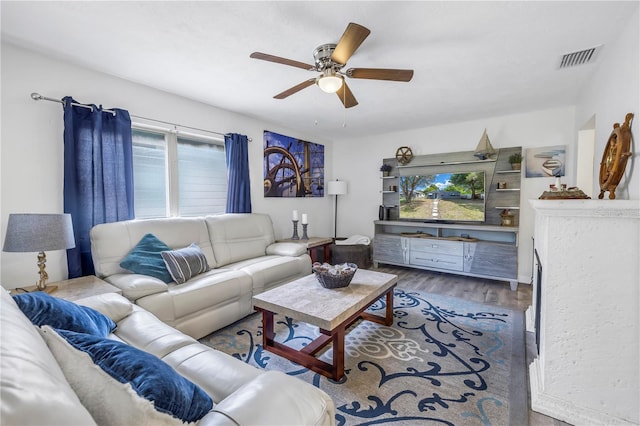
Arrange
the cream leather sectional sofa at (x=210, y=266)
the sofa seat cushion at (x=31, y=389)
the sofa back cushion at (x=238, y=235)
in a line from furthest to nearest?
the sofa back cushion at (x=238, y=235), the cream leather sectional sofa at (x=210, y=266), the sofa seat cushion at (x=31, y=389)

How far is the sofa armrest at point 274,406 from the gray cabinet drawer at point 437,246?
3.52 meters

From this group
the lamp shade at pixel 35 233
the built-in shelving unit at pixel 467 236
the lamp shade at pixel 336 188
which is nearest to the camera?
the lamp shade at pixel 35 233

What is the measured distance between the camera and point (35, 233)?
1781 mm

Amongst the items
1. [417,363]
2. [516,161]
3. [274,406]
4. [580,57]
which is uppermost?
[580,57]

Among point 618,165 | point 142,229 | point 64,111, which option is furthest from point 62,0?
point 618,165

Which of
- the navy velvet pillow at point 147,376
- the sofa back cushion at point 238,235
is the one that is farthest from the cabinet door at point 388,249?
the navy velvet pillow at point 147,376

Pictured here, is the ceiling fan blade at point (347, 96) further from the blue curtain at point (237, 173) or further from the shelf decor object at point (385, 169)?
the shelf decor object at point (385, 169)

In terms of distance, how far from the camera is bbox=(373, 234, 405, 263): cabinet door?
4410 millimetres

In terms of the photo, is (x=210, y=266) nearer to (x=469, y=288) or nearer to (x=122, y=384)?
(x=122, y=384)

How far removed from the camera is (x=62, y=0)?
1.61m

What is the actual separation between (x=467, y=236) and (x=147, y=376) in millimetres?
4360

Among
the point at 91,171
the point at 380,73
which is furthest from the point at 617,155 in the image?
the point at 91,171

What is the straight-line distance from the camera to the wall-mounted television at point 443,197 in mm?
4047

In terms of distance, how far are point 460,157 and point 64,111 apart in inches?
183
